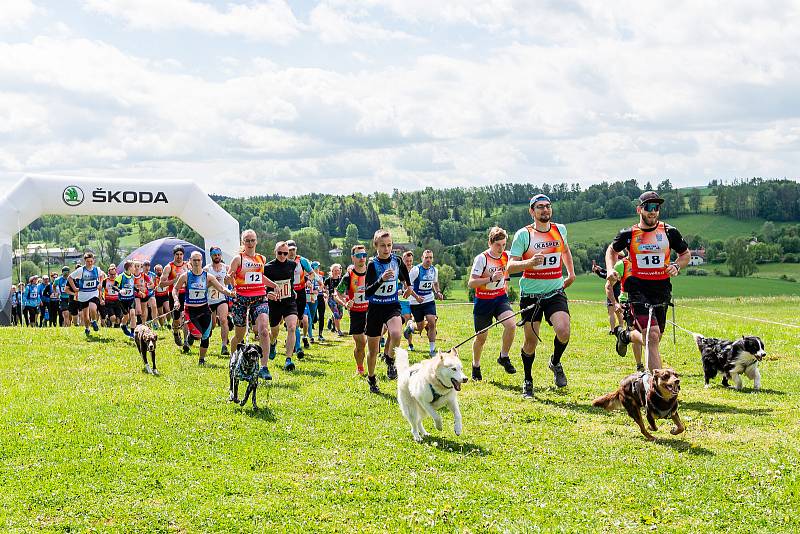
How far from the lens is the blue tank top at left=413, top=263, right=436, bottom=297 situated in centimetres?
1573

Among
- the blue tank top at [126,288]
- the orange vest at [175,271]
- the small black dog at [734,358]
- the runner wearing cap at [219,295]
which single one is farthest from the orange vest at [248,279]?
the blue tank top at [126,288]

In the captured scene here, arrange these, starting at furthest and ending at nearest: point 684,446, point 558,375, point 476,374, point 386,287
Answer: point 476,374
point 386,287
point 558,375
point 684,446

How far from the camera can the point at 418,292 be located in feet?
51.6

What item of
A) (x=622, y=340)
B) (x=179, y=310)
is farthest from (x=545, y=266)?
(x=179, y=310)

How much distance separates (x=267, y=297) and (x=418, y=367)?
5.48 meters

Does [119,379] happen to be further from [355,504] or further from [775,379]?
[775,379]

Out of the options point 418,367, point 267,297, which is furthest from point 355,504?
point 267,297

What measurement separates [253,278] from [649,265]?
22.4 ft

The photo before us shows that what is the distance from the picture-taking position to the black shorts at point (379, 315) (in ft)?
36.6

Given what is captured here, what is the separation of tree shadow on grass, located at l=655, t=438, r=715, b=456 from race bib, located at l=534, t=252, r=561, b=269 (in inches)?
118

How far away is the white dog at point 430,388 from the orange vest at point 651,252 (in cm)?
298

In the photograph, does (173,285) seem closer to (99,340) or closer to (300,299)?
(99,340)

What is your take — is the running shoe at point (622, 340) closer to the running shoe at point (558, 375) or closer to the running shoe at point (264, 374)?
the running shoe at point (558, 375)

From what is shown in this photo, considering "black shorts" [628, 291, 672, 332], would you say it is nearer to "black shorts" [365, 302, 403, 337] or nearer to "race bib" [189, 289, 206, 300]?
"black shorts" [365, 302, 403, 337]
